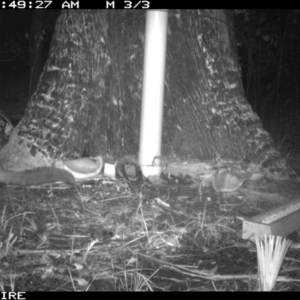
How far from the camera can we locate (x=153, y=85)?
467 cm

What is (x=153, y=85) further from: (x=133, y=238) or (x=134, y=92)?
(x=133, y=238)

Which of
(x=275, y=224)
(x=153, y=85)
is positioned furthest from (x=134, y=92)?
(x=275, y=224)

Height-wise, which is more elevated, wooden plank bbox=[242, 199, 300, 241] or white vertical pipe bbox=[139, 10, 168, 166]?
white vertical pipe bbox=[139, 10, 168, 166]

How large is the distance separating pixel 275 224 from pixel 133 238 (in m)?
0.92

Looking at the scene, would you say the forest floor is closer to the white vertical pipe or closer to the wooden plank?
the wooden plank

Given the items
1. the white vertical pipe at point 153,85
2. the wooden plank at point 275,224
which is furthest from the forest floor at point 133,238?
the white vertical pipe at point 153,85

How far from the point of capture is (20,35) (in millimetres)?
14078

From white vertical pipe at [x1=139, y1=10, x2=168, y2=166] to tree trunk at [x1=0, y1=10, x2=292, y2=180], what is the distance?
23 centimetres

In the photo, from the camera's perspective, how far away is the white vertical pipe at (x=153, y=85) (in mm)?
4613

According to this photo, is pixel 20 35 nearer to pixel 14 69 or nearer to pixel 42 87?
pixel 14 69

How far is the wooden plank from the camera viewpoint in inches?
132

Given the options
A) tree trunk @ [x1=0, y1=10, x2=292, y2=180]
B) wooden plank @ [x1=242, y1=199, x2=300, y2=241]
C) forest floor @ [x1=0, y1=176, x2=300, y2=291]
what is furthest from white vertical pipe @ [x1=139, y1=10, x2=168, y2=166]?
wooden plank @ [x1=242, y1=199, x2=300, y2=241]

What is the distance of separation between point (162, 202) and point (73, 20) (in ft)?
6.29

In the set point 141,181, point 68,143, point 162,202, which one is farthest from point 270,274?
point 68,143
